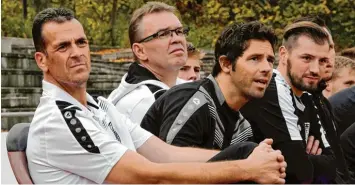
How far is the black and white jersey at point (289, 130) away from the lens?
122 inches

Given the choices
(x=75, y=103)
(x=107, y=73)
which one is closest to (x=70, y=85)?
(x=75, y=103)

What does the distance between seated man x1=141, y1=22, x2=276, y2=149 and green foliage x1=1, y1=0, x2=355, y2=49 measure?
1216 cm

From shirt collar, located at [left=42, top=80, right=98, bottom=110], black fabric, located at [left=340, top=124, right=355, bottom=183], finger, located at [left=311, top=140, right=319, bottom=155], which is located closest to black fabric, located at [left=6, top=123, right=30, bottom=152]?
shirt collar, located at [left=42, top=80, right=98, bottom=110]

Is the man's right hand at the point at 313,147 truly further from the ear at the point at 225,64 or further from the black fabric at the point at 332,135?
the ear at the point at 225,64

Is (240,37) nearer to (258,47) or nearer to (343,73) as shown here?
(258,47)

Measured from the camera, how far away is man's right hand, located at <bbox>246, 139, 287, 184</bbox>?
231 cm

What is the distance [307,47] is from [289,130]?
538 millimetres

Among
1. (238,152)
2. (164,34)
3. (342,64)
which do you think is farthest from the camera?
(342,64)

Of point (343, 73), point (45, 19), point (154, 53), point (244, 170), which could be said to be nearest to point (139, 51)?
point (154, 53)

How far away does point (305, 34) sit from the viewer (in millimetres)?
3633

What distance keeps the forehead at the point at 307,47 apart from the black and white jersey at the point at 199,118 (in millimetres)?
813

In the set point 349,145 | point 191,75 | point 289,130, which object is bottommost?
point 349,145

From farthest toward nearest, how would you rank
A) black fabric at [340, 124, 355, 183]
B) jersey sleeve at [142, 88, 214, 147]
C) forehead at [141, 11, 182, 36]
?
black fabric at [340, 124, 355, 183]
forehead at [141, 11, 182, 36]
jersey sleeve at [142, 88, 214, 147]

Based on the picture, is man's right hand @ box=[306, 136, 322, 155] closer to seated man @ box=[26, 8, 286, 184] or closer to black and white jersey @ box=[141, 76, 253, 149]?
black and white jersey @ box=[141, 76, 253, 149]
